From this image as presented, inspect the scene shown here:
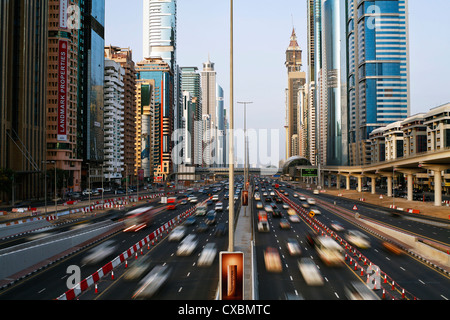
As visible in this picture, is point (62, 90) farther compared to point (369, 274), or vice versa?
point (62, 90)

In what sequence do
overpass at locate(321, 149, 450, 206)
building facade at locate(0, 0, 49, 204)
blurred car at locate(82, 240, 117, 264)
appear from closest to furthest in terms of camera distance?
blurred car at locate(82, 240, 117, 264) < overpass at locate(321, 149, 450, 206) < building facade at locate(0, 0, 49, 204)

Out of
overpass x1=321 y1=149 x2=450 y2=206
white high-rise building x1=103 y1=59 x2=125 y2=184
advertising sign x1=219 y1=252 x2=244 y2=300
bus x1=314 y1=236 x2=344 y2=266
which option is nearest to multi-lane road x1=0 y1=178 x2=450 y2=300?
bus x1=314 y1=236 x2=344 y2=266

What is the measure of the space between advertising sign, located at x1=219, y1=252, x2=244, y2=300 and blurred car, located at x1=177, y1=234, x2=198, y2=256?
19930mm

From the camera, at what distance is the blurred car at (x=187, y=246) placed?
32250 millimetres

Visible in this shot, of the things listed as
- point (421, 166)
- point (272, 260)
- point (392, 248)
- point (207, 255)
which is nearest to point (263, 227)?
point (207, 255)

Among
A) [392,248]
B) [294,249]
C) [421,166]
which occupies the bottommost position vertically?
[392,248]

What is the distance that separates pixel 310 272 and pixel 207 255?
972cm

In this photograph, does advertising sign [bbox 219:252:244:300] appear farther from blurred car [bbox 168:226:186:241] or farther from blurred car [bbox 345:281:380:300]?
blurred car [bbox 168:226:186:241]

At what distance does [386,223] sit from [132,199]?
207 ft

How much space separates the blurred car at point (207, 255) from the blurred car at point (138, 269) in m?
4.35

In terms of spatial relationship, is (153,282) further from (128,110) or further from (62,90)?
(128,110)

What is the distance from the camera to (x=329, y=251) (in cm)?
3222

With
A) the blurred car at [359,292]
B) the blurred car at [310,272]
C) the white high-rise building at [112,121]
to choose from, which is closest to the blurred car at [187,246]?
the blurred car at [310,272]

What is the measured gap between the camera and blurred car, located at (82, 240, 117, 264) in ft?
96.4
